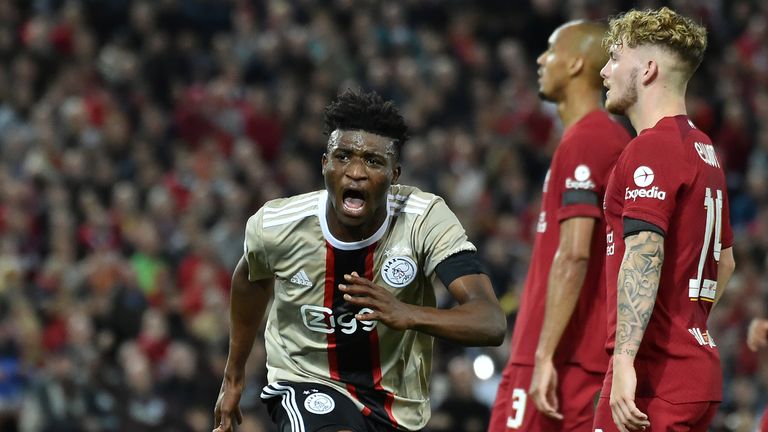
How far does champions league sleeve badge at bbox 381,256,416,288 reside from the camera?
16.9 feet

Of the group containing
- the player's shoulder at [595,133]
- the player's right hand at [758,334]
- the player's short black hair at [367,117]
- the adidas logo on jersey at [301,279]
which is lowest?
the player's right hand at [758,334]

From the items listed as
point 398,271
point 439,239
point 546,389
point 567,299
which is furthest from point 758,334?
point 398,271

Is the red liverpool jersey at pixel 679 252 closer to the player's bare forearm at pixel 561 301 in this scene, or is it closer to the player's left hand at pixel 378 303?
the player's left hand at pixel 378 303

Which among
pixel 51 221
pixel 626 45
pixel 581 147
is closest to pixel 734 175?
pixel 51 221

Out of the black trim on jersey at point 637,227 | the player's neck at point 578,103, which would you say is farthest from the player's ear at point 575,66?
the black trim on jersey at point 637,227

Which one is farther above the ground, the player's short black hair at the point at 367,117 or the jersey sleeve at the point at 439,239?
the player's short black hair at the point at 367,117

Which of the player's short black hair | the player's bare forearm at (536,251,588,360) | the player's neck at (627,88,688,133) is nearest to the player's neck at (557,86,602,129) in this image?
the player's bare forearm at (536,251,588,360)

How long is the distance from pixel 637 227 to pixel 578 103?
1852 mm

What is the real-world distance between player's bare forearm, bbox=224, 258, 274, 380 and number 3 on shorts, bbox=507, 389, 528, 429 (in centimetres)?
134

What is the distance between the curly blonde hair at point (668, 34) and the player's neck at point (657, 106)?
0.14 m

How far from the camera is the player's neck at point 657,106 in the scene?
4.80 metres

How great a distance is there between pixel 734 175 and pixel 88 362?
23.1 feet

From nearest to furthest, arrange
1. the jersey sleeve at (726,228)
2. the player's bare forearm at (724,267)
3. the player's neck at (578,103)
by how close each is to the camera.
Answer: the jersey sleeve at (726,228), the player's bare forearm at (724,267), the player's neck at (578,103)

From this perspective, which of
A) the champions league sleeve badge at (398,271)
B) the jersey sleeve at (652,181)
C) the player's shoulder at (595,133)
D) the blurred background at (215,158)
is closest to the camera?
the jersey sleeve at (652,181)
